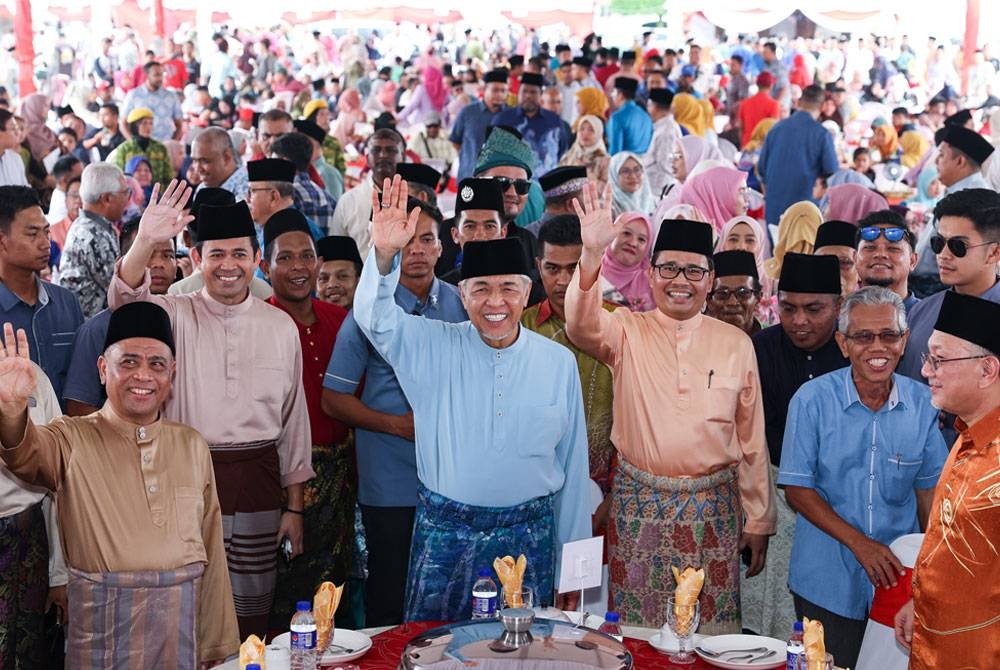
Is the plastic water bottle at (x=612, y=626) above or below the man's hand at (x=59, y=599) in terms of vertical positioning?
above

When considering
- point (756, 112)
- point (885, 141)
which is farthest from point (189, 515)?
point (885, 141)

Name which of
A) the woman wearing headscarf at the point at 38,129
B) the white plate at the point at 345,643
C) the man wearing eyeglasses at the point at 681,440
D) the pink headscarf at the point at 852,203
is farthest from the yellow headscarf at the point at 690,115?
the white plate at the point at 345,643

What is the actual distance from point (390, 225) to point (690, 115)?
8711mm

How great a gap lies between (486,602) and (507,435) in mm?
527

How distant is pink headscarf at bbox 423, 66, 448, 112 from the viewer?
48.8 feet

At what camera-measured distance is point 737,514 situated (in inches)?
147

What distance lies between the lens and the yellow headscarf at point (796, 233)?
617 centimetres

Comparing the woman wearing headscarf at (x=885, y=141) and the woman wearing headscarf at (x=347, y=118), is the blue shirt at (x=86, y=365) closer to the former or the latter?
the woman wearing headscarf at (x=347, y=118)

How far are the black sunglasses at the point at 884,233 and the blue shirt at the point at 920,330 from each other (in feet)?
1.13

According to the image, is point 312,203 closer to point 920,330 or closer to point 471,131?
point 920,330

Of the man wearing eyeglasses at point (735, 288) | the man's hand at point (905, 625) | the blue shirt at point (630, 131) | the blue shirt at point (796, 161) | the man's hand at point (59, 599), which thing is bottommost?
the man's hand at point (59, 599)

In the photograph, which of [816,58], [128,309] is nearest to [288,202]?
[128,309]

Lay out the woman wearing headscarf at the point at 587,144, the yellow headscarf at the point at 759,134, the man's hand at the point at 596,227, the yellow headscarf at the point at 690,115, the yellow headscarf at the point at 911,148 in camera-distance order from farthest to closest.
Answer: the yellow headscarf at the point at 911,148 < the yellow headscarf at the point at 759,134 < the yellow headscarf at the point at 690,115 < the woman wearing headscarf at the point at 587,144 < the man's hand at the point at 596,227

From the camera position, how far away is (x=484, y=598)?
2.92 meters
